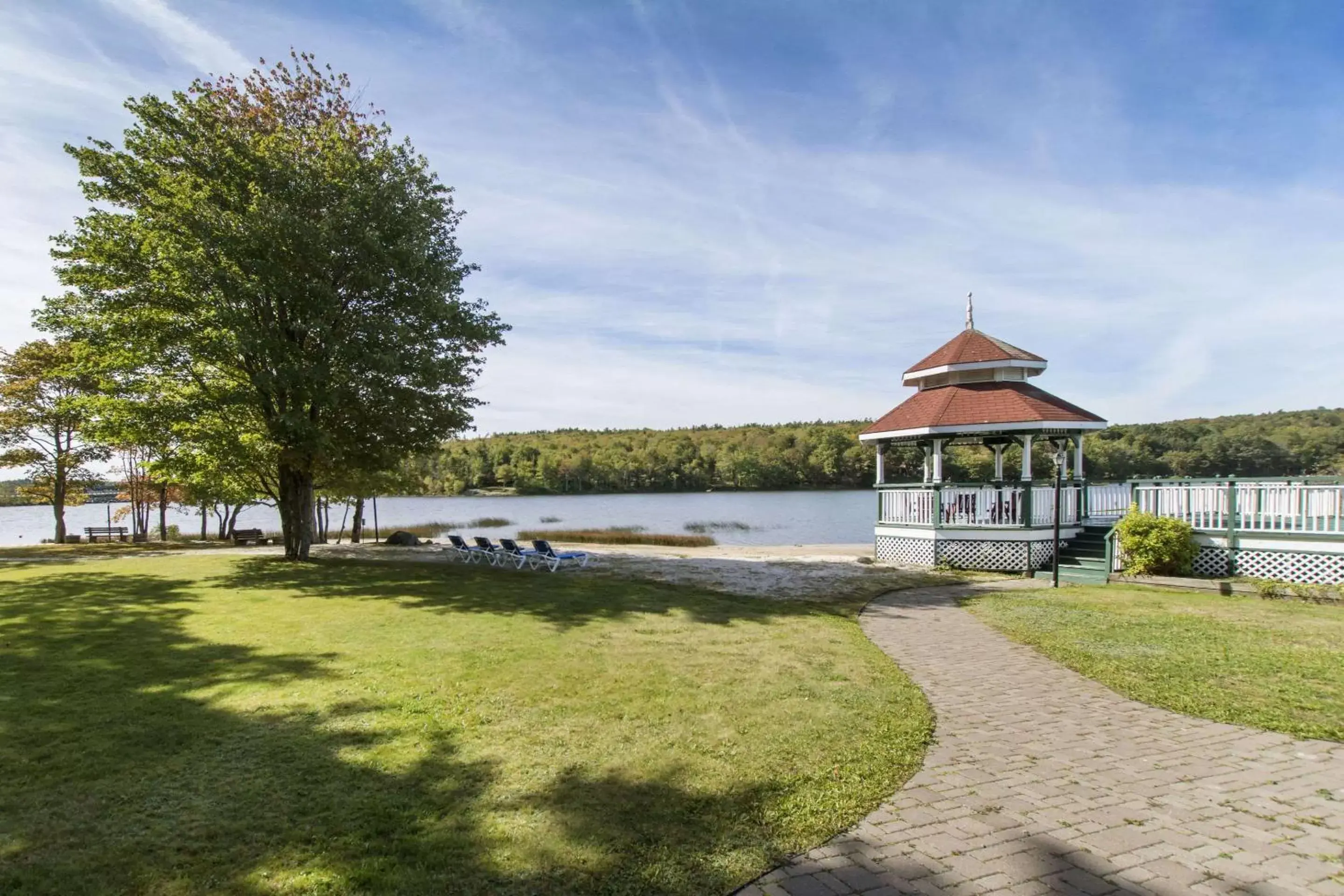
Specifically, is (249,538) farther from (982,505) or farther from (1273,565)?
(1273,565)

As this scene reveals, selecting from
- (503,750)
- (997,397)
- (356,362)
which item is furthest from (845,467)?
(503,750)

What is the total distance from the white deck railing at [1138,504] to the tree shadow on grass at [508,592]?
697cm

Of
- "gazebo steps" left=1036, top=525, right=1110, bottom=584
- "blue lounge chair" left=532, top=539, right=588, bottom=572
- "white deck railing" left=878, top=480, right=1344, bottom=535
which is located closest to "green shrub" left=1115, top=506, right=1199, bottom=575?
"gazebo steps" left=1036, top=525, right=1110, bottom=584

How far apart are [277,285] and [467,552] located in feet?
25.9

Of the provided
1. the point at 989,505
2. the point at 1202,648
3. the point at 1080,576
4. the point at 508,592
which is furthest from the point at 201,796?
the point at 989,505

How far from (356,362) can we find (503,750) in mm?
11749

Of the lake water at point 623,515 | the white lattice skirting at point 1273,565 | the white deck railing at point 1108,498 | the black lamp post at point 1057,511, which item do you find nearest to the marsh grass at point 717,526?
the lake water at point 623,515

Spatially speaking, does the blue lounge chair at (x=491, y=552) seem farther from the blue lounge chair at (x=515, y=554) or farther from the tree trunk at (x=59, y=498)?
the tree trunk at (x=59, y=498)

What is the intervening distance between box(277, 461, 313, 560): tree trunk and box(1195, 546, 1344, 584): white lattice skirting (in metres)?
20.2

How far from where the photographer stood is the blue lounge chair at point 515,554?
1584 cm

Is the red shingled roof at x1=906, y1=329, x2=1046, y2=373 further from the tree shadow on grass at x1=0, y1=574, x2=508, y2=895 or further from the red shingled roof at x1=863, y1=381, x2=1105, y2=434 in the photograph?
the tree shadow on grass at x1=0, y1=574, x2=508, y2=895

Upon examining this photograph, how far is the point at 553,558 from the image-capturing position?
50.6 ft

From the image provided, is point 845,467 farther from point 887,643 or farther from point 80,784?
point 80,784

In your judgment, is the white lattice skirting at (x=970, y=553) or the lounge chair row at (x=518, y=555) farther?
the lounge chair row at (x=518, y=555)
